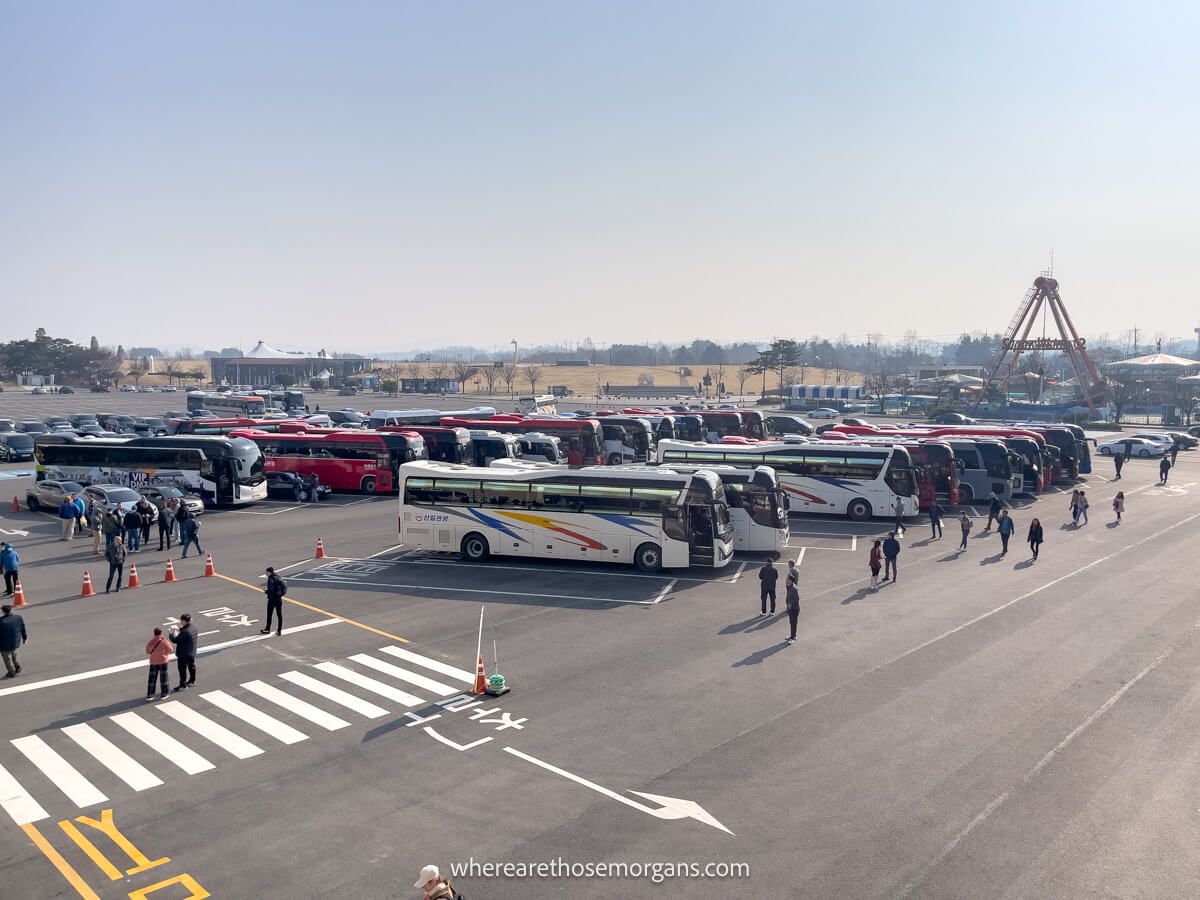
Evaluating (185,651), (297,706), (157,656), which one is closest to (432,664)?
(297,706)

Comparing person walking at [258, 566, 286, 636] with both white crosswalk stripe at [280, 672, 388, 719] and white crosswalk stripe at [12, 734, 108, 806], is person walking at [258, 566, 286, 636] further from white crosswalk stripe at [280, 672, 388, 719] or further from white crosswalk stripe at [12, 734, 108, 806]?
white crosswalk stripe at [12, 734, 108, 806]

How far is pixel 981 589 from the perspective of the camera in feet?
81.5

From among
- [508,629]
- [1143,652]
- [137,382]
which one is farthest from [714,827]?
[137,382]

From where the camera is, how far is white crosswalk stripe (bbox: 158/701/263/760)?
1402 centimetres

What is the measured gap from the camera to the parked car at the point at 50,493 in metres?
37.4

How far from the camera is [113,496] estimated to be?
33.8 metres

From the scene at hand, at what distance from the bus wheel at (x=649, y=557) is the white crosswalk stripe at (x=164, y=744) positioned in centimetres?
1482

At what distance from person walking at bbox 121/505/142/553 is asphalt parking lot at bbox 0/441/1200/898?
340cm

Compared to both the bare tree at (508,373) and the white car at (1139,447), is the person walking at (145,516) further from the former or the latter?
the bare tree at (508,373)

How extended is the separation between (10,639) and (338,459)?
27314mm

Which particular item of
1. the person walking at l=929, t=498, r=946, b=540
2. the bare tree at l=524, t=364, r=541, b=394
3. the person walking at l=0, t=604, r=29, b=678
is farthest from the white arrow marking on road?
the bare tree at l=524, t=364, r=541, b=394

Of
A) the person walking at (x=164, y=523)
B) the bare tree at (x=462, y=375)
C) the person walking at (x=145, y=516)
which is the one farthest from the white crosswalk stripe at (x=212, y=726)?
the bare tree at (x=462, y=375)

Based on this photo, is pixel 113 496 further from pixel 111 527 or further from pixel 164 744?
pixel 164 744

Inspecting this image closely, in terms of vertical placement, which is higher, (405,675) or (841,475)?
(841,475)
